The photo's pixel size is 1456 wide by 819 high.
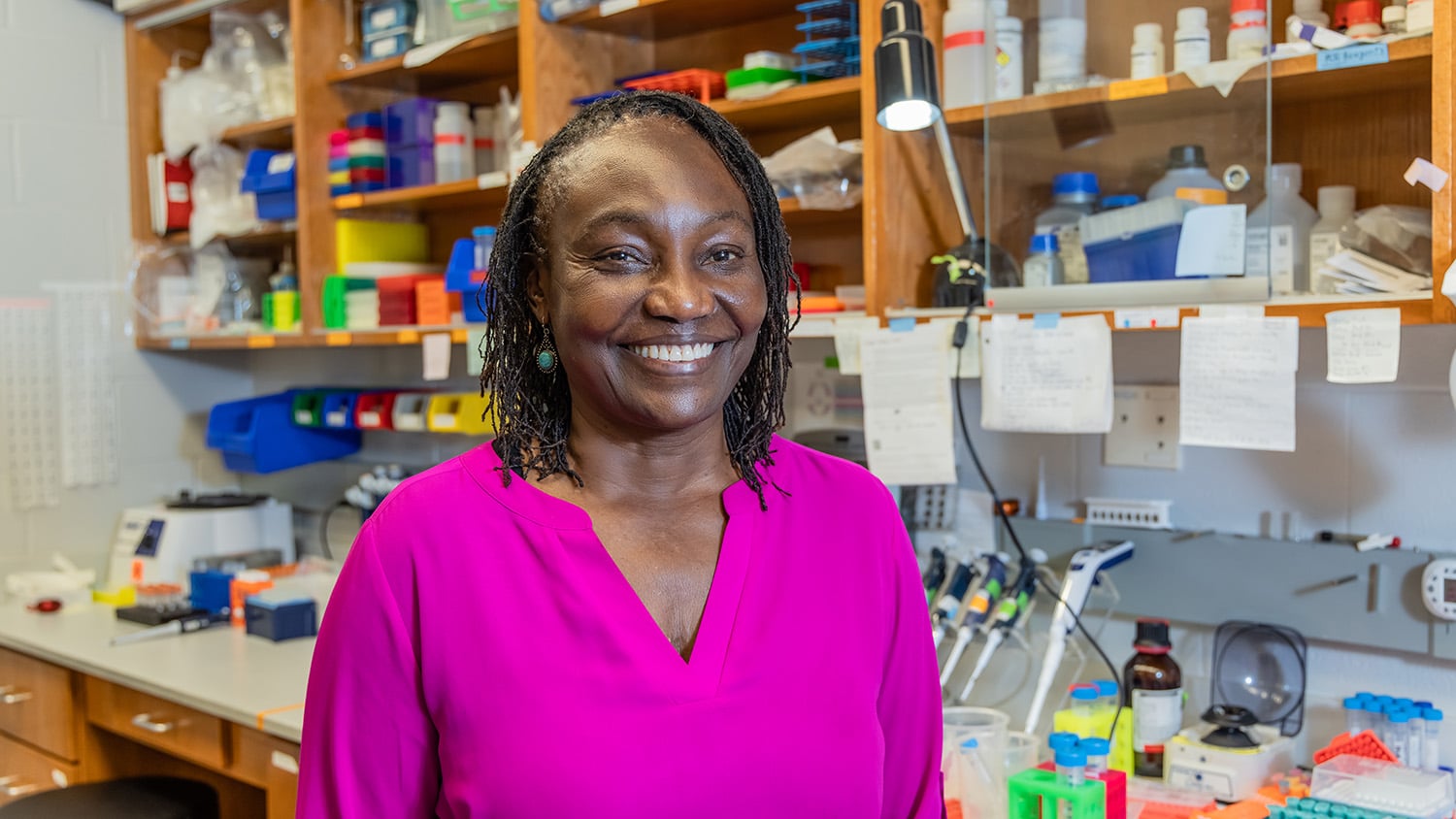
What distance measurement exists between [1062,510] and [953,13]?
2.73ft

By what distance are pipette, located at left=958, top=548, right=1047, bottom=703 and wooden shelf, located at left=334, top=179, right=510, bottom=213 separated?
1.27 m

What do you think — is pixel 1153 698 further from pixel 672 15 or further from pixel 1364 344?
pixel 672 15

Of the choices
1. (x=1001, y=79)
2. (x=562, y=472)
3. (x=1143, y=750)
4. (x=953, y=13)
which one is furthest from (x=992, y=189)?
(x=562, y=472)

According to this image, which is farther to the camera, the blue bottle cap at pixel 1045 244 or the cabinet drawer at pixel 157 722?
the cabinet drawer at pixel 157 722

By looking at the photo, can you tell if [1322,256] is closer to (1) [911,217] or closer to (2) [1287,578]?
(2) [1287,578]

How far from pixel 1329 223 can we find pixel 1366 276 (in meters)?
0.14

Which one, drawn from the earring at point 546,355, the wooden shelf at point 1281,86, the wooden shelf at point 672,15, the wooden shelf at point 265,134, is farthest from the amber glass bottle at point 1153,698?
the wooden shelf at point 265,134

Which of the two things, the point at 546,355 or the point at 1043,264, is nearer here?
the point at 546,355

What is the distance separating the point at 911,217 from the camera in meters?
2.04

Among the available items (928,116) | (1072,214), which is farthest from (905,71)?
(1072,214)

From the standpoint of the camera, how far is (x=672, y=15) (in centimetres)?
245

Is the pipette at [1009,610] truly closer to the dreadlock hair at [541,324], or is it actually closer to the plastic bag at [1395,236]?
the plastic bag at [1395,236]

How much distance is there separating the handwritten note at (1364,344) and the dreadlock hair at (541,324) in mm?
703

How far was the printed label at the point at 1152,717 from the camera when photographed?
1847mm
